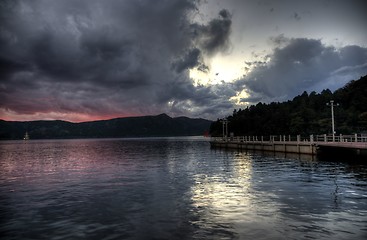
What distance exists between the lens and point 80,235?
14477mm

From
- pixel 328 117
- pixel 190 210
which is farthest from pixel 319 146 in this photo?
pixel 328 117

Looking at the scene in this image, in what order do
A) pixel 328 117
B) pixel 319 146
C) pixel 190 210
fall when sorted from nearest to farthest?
pixel 190 210, pixel 319 146, pixel 328 117

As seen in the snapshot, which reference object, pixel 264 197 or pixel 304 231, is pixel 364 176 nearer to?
pixel 264 197

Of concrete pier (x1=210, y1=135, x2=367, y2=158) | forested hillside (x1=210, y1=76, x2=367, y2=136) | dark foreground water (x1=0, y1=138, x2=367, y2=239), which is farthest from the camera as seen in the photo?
forested hillside (x1=210, y1=76, x2=367, y2=136)

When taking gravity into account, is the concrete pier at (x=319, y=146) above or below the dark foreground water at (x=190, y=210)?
above

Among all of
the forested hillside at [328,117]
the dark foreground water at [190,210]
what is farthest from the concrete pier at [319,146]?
the forested hillside at [328,117]

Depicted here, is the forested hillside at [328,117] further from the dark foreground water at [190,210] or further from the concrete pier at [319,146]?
the dark foreground water at [190,210]

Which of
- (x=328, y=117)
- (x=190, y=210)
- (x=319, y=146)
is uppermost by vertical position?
(x=328, y=117)

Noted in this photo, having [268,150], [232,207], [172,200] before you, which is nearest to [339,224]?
[232,207]

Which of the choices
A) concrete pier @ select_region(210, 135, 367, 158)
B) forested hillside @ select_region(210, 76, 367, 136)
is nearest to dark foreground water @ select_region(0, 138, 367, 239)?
concrete pier @ select_region(210, 135, 367, 158)

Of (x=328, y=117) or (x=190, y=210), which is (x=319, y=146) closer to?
(x=190, y=210)

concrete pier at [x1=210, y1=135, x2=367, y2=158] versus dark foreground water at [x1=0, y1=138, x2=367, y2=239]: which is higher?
concrete pier at [x1=210, y1=135, x2=367, y2=158]

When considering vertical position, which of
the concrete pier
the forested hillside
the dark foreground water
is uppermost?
the forested hillside

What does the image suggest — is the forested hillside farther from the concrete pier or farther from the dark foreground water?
the dark foreground water
